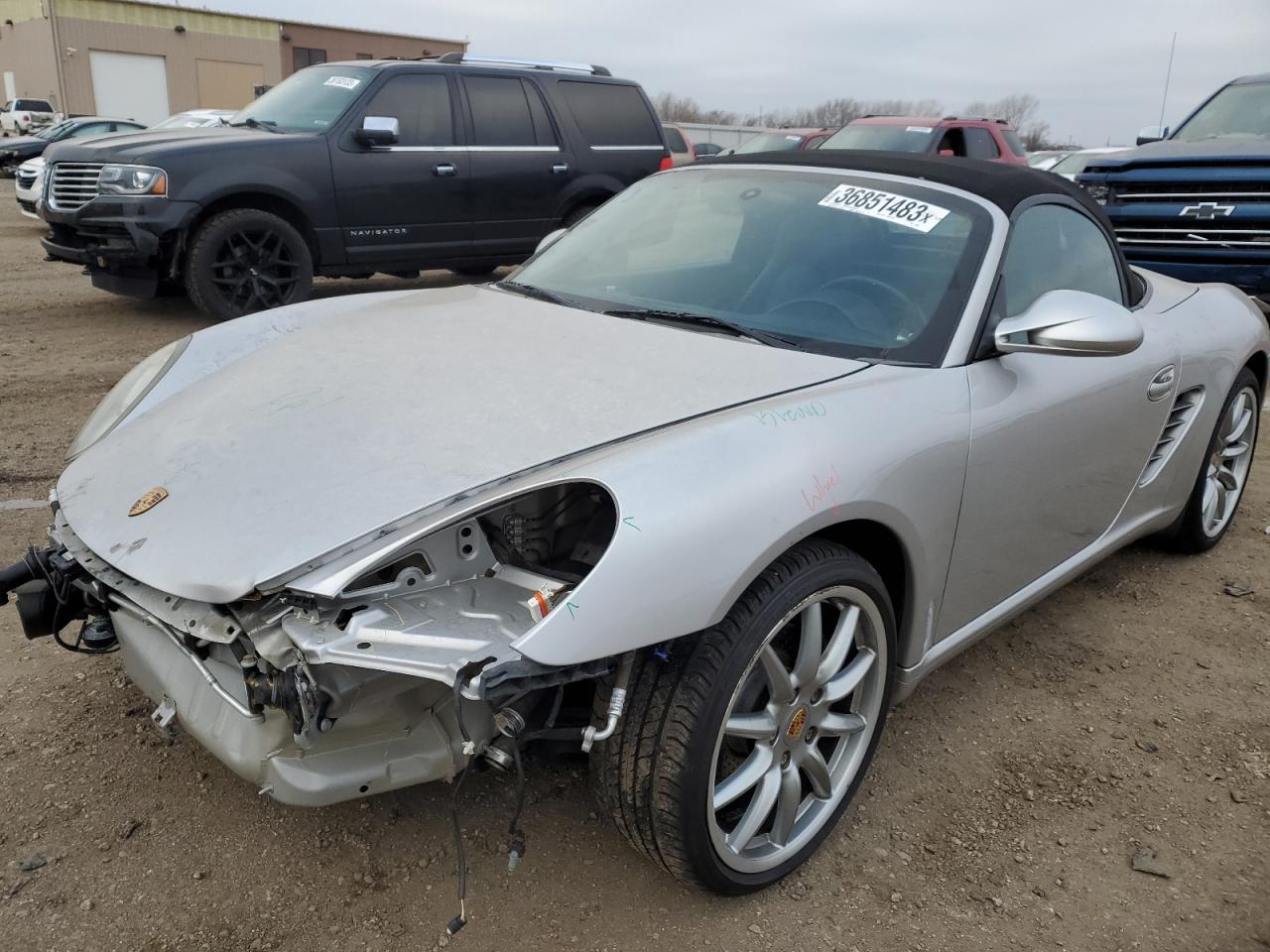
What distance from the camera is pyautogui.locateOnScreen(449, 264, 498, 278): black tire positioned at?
8133 mm

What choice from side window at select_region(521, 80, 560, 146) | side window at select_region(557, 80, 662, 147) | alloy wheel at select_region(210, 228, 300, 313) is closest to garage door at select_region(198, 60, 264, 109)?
side window at select_region(557, 80, 662, 147)

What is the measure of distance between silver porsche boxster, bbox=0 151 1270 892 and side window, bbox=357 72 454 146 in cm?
475

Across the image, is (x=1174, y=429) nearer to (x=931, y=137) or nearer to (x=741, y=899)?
(x=741, y=899)

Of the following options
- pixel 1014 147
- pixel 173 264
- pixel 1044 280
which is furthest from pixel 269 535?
pixel 1014 147

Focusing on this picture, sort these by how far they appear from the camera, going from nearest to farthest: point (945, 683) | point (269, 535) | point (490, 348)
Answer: point (269, 535), point (490, 348), point (945, 683)

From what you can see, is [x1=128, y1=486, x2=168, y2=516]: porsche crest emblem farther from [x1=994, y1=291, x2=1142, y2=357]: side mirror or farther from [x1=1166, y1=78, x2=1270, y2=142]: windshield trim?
[x1=1166, y1=78, x2=1270, y2=142]: windshield trim

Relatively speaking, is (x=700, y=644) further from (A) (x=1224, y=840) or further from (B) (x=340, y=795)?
(A) (x=1224, y=840)

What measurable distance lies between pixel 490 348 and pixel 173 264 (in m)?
4.92

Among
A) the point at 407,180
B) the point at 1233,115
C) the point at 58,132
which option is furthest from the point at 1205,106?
the point at 58,132

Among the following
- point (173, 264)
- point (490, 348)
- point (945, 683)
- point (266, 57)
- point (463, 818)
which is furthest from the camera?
point (266, 57)

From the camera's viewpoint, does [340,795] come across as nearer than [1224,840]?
Yes

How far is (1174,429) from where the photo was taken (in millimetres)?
3297

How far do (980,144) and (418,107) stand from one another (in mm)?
6974

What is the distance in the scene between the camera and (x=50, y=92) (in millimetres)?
36719
